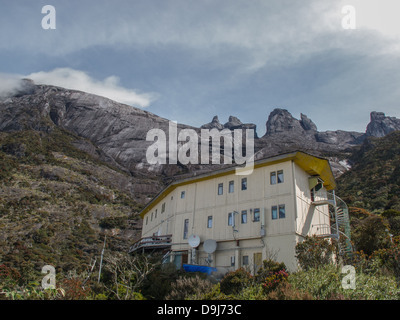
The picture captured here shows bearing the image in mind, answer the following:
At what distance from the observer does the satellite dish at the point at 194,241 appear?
27.5 meters

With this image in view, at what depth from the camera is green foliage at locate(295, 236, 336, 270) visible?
1942 cm

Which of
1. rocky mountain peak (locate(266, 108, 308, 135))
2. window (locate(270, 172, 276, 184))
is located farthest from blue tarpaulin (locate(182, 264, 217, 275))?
rocky mountain peak (locate(266, 108, 308, 135))

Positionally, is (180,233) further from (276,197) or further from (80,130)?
(80,130)

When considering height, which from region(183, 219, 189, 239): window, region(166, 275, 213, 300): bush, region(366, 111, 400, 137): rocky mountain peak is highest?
region(366, 111, 400, 137): rocky mountain peak

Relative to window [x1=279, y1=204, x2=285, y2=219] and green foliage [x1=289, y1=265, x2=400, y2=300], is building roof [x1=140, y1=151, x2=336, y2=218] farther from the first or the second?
green foliage [x1=289, y1=265, x2=400, y2=300]

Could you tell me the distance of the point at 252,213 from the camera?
85.2ft

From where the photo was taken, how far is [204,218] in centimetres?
2894

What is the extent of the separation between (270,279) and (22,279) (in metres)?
30.3

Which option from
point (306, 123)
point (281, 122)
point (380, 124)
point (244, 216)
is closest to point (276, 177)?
point (244, 216)

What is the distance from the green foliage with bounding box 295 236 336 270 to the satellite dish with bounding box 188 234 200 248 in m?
8.72

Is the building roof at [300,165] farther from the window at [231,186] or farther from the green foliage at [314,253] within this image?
the green foliage at [314,253]

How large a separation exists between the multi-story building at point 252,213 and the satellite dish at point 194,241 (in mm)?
241

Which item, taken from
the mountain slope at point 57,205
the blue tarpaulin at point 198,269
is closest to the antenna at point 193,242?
the blue tarpaulin at point 198,269
